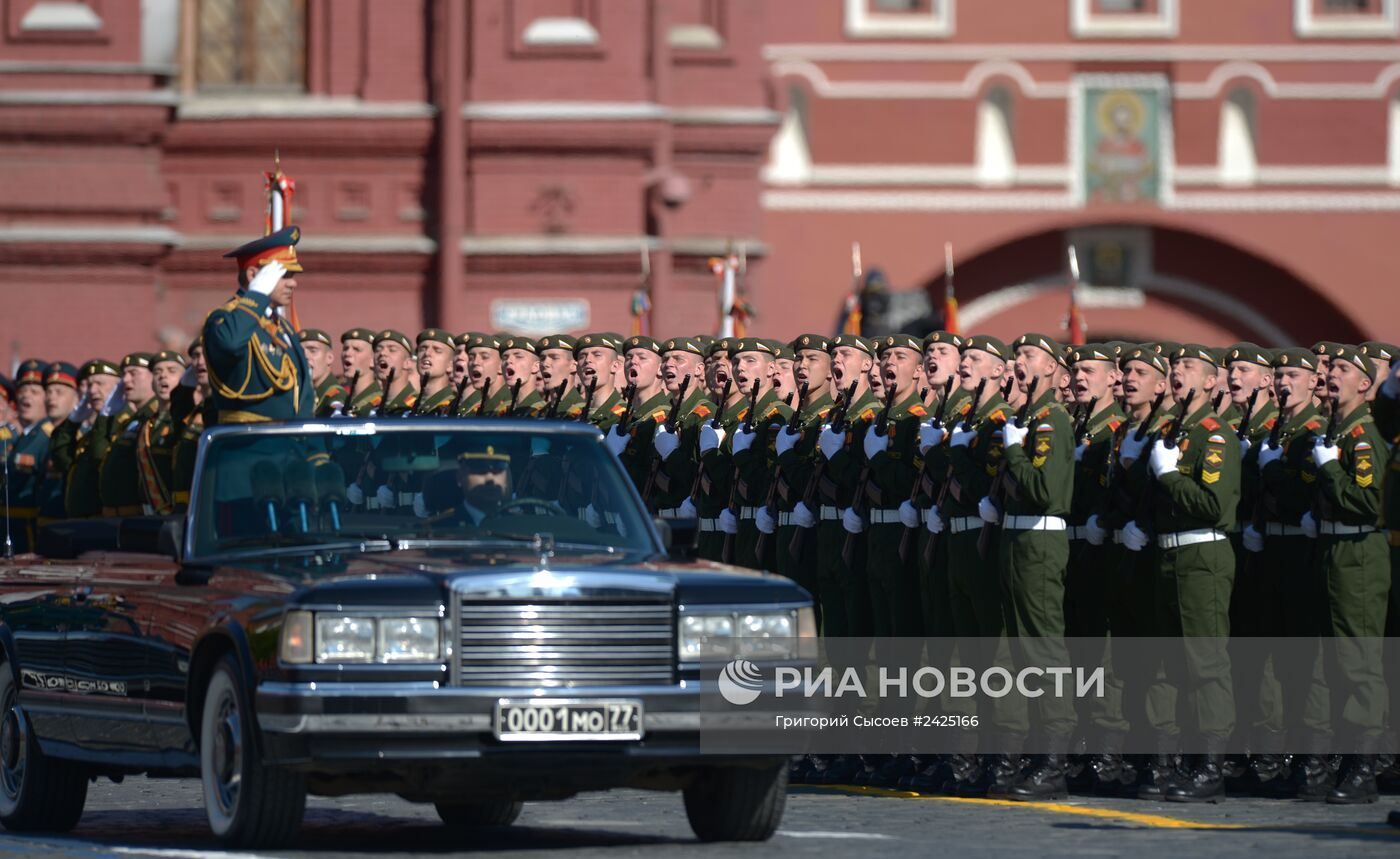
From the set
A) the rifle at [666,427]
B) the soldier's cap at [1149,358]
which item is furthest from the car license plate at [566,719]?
the rifle at [666,427]

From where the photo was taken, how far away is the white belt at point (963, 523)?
44.3ft

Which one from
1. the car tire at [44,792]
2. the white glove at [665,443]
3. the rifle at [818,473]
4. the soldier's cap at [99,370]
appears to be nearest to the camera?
the car tire at [44,792]

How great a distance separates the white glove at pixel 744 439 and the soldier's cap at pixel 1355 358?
2.88 m

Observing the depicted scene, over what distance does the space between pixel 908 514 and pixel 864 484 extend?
36 cm

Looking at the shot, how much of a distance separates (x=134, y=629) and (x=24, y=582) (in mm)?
1275

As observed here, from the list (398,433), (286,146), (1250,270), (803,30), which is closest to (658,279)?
(286,146)

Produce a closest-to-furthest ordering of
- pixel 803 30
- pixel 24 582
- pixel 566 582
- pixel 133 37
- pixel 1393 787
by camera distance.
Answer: pixel 566 582 < pixel 24 582 < pixel 1393 787 < pixel 133 37 < pixel 803 30

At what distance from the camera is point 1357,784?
41.5ft

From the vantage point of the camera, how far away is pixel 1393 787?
13195 mm

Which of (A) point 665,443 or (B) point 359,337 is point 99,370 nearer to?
(B) point 359,337

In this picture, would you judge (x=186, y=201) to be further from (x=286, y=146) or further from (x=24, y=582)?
(x=24, y=582)

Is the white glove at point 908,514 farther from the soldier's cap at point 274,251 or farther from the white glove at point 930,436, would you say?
the soldier's cap at point 274,251

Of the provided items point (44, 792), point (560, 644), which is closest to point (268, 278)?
point (44, 792)

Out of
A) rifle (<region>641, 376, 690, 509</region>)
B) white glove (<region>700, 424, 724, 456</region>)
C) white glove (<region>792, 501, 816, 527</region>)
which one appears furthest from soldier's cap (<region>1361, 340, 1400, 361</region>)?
rifle (<region>641, 376, 690, 509</region>)
